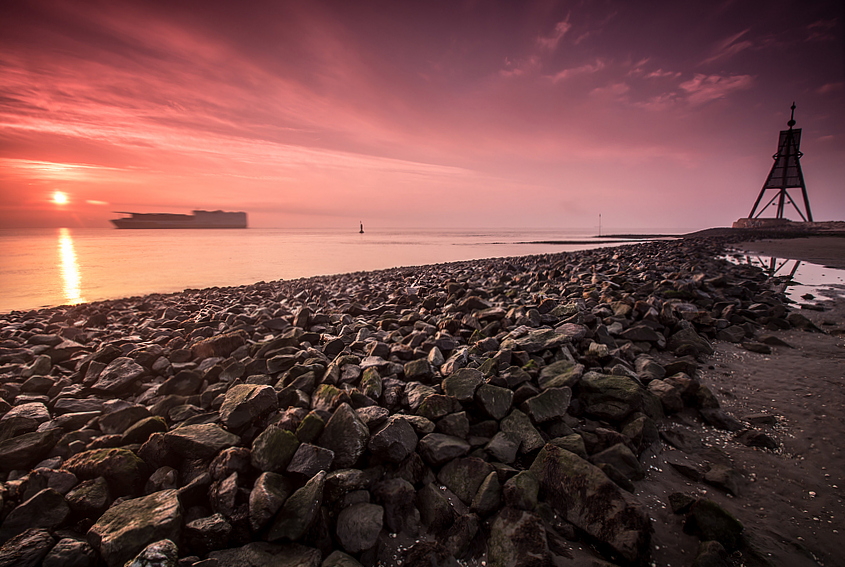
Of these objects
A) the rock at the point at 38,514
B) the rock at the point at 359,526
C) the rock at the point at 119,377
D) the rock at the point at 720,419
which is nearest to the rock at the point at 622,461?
the rock at the point at 720,419

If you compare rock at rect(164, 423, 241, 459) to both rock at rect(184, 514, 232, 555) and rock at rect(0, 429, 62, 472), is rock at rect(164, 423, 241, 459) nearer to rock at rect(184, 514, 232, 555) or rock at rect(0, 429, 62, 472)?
rock at rect(184, 514, 232, 555)

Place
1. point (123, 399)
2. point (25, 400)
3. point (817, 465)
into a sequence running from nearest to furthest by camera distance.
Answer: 1. point (817, 465)
2. point (25, 400)
3. point (123, 399)

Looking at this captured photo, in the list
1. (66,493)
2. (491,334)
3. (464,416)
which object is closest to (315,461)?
(464,416)

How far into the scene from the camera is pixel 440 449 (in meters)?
2.69

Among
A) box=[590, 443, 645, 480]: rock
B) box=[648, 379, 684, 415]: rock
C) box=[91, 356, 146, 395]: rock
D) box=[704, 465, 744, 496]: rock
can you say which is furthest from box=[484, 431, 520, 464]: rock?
box=[91, 356, 146, 395]: rock

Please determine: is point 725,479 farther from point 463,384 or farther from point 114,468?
point 114,468

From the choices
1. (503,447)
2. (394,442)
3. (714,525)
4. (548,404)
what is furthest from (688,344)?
(394,442)

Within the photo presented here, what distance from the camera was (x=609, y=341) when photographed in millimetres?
4715

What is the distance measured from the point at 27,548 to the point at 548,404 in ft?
11.6

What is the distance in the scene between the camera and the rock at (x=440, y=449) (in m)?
2.68

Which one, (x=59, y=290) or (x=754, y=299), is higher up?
(x=754, y=299)

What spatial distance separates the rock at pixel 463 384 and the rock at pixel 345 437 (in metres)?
0.90

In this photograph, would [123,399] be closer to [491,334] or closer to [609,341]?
[491,334]

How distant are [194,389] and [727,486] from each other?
4914mm
